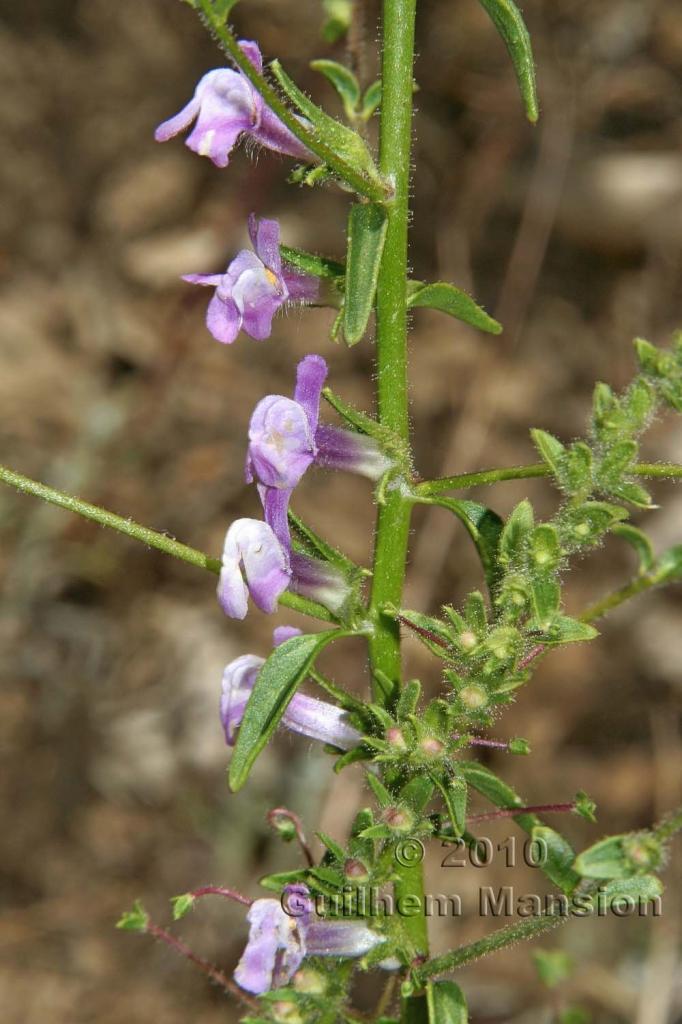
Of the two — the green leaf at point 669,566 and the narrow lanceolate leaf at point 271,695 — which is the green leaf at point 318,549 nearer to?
the narrow lanceolate leaf at point 271,695

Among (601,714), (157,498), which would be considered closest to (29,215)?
(157,498)

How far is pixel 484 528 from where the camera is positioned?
225 cm

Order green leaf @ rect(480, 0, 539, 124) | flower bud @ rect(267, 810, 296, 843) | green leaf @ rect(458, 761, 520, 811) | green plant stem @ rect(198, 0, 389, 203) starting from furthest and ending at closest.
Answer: flower bud @ rect(267, 810, 296, 843) < green leaf @ rect(458, 761, 520, 811) < green leaf @ rect(480, 0, 539, 124) < green plant stem @ rect(198, 0, 389, 203)

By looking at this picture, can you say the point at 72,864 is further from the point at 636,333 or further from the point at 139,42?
the point at 139,42

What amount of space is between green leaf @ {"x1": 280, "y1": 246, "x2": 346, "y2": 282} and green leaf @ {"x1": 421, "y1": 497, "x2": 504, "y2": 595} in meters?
0.51

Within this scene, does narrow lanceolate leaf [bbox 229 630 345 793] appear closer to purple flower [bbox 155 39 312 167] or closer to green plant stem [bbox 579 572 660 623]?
green plant stem [bbox 579 572 660 623]

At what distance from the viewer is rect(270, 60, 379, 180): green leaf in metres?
2.06

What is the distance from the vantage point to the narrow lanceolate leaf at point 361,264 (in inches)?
81.2

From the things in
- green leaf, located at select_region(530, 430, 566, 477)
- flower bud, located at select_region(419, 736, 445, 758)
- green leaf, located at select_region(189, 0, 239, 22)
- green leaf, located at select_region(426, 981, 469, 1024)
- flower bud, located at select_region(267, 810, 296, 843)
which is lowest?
green leaf, located at select_region(426, 981, 469, 1024)

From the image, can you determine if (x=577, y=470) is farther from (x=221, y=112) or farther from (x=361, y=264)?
(x=221, y=112)

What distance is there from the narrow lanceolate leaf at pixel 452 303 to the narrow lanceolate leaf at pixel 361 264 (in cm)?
17

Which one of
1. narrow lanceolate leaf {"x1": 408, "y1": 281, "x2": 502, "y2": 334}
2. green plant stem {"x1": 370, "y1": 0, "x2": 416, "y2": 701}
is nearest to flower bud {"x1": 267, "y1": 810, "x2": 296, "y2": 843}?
green plant stem {"x1": 370, "y1": 0, "x2": 416, "y2": 701}

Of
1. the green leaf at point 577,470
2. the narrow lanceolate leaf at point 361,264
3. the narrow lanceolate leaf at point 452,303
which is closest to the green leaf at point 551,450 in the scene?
the green leaf at point 577,470

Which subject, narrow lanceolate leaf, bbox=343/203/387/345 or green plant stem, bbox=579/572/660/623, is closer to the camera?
narrow lanceolate leaf, bbox=343/203/387/345
